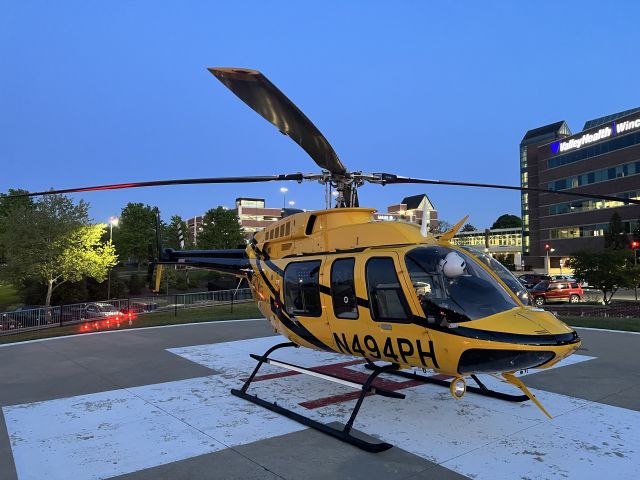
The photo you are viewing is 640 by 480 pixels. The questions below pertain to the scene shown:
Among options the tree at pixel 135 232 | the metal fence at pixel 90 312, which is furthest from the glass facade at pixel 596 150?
the tree at pixel 135 232

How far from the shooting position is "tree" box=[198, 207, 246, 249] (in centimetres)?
5991

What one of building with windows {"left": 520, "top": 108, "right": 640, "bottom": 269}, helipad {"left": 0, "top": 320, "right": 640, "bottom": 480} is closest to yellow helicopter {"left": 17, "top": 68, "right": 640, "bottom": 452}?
helipad {"left": 0, "top": 320, "right": 640, "bottom": 480}

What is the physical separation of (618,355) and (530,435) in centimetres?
605

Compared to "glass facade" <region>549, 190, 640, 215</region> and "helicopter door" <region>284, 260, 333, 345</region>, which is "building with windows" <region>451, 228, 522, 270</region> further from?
"helicopter door" <region>284, 260, 333, 345</region>

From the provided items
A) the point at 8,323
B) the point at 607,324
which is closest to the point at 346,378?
the point at 607,324

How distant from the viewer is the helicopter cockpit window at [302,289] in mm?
6746

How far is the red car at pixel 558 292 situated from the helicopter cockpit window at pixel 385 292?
29221mm

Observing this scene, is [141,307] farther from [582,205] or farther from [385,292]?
[582,205]

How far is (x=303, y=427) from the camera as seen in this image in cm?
612

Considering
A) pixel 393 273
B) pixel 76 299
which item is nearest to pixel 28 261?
pixel 76 299

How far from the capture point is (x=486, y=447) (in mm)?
5355

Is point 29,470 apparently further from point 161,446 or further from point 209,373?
point 209,373

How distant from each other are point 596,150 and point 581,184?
5358 mm

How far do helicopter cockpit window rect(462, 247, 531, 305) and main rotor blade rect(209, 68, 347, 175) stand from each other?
2.33 m
